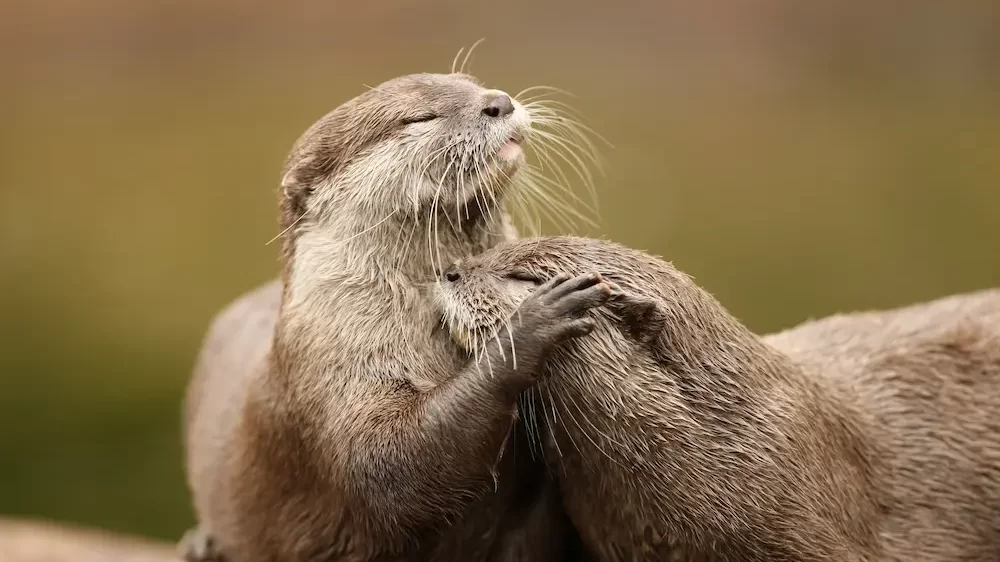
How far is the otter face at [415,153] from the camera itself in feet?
7.11

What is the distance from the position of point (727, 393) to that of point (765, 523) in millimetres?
251

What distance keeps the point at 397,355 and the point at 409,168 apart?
1.28 ft

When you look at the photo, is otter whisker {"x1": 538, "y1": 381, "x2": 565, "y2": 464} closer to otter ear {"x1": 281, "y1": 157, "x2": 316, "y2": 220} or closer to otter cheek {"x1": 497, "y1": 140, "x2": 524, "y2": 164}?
otter cheek {"x1": 497, "y1": 140, "x2": 524, "y2": 164}

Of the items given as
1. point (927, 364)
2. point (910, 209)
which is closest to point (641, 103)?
point (910, 209)

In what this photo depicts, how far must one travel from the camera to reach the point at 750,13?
15.1 ft

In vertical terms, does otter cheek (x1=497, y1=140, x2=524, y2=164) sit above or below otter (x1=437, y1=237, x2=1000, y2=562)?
above

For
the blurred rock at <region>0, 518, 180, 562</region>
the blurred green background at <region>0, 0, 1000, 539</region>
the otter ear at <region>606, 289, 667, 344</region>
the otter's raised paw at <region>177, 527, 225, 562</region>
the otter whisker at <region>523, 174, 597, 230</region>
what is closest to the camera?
the otter ear at <region>606, 289, 667, 344</region>

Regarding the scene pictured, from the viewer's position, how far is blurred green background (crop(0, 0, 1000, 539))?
15.4 ft

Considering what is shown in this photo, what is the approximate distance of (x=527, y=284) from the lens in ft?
6.58

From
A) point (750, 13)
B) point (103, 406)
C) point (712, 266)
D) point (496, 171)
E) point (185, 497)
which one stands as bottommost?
point (185, 497)

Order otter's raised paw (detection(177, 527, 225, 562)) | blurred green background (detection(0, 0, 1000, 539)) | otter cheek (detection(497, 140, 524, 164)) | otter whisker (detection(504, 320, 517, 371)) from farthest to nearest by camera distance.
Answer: blurred green background (detection(0, 0, 1000, 539))
otter's raised paw (detection(177, 527, 225, 562))
otter cheek (detection(497, 140, 524, 164))
otter whisker (detection(504, 320, 517, 371))

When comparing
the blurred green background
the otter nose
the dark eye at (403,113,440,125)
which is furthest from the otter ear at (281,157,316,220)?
the blurred green background

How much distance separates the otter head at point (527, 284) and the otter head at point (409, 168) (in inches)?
6.1

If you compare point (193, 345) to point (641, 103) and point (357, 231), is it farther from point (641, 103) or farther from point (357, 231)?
point (357, 231)
